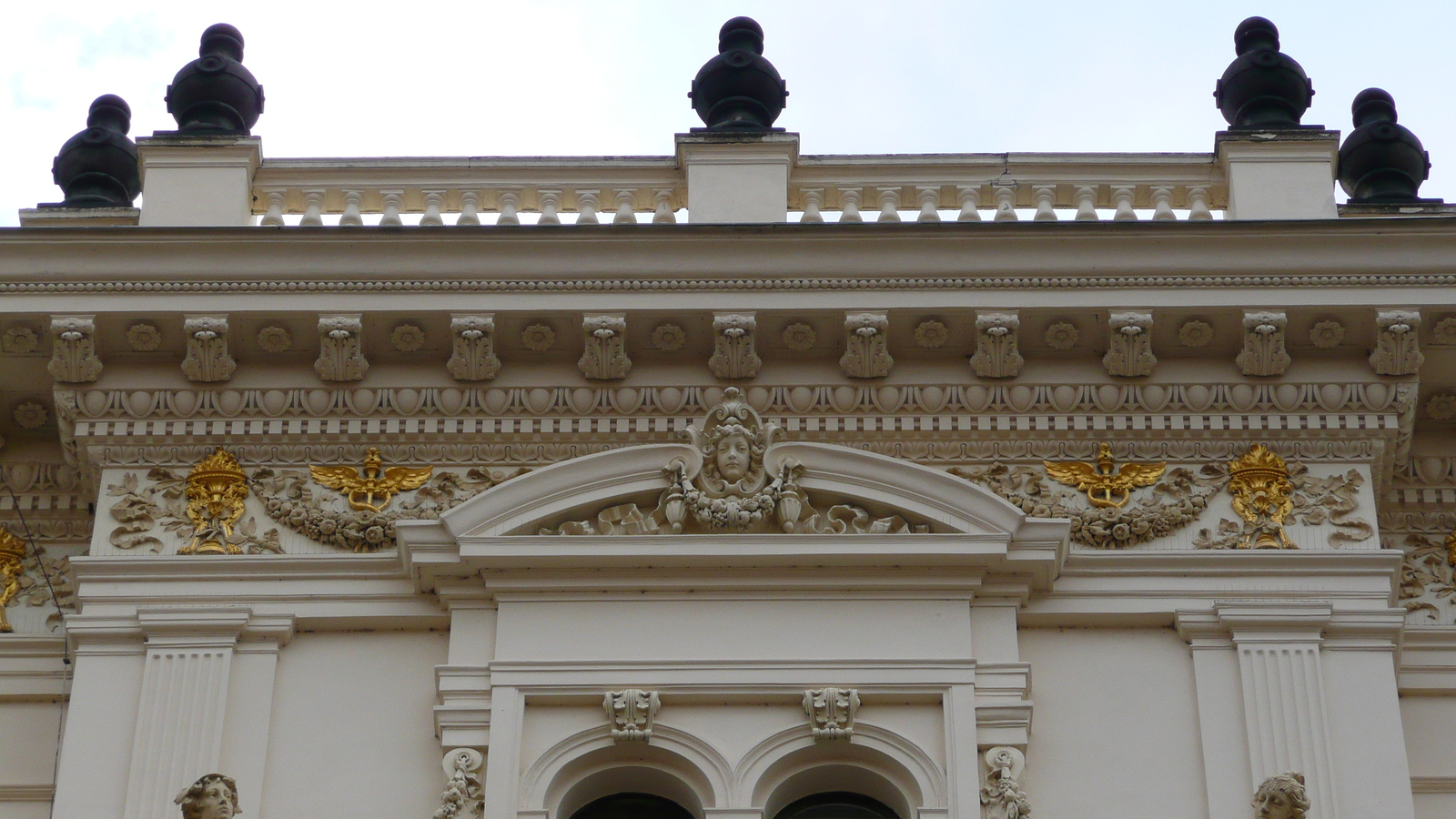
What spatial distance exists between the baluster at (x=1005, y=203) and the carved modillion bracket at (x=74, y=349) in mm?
4760

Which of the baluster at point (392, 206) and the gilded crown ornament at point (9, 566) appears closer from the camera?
the gilded crown ornament at point (9, 566)

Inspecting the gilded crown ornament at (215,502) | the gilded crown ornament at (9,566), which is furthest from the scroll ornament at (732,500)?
the gilded crown ornament at (9,566)

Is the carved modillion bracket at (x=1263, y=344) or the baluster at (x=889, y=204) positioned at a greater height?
the baluster at (x=889, y=204)

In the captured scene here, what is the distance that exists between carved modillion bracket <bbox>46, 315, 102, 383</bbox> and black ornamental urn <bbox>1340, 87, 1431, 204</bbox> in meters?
6.76

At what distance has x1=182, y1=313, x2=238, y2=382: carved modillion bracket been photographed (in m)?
13.5

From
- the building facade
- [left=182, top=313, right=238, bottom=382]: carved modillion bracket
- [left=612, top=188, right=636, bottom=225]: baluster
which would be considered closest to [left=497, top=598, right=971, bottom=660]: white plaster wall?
the building facade

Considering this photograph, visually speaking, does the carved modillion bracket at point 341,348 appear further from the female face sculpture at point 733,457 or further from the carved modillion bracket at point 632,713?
the carved modillion bracket at point 632,713

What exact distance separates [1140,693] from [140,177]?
20.2 feet

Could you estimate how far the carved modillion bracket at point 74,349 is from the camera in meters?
13.5

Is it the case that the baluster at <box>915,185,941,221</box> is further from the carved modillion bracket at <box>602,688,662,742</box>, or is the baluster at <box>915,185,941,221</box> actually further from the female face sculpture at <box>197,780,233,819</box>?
the female face sculpture at <box>197,780,233,819</box>

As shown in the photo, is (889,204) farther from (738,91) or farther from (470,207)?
(470,207)

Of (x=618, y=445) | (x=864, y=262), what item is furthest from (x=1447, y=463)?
(x=618, y=445)

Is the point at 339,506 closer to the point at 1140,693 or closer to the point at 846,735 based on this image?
the point at 846,735

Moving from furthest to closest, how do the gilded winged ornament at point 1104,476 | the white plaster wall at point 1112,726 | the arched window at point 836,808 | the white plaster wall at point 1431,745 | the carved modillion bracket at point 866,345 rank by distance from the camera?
the carved modillion bracket at point 866,345 → the gilded winged ornament at point 1104,476 → the white plaster wall at point 1431,745 → the arched window at point 836,808 → the white plaster wall at point 1112,726
